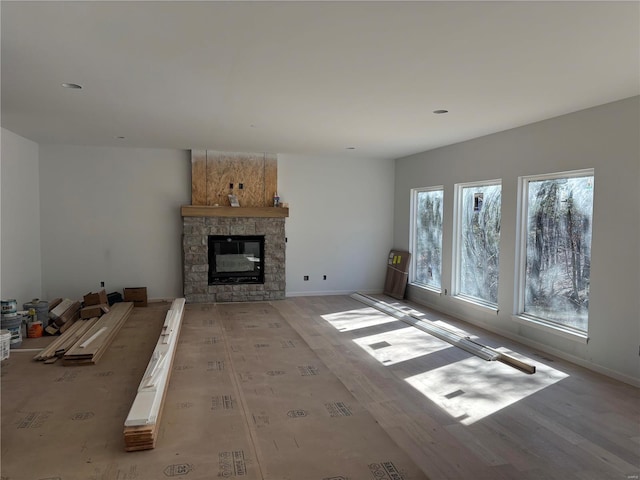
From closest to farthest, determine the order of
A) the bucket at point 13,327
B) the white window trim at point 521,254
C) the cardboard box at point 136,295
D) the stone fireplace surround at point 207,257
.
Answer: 1. the bucket at point 13,327
2. the white window trim at point 521,254
3. the cardboard box at point 136,295
4. the stone fireplace surround at point 207,257

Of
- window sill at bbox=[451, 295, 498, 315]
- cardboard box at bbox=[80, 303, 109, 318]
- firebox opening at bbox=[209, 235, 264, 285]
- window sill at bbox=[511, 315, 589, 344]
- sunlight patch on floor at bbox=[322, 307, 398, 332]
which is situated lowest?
sunlight patch on floor at bbox=[322, 307, 398, 332]

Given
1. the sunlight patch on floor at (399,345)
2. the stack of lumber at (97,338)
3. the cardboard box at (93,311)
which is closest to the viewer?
the stack of lumber at (97,338)

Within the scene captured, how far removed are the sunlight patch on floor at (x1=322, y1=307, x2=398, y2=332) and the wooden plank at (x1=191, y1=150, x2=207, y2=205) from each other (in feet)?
10.1

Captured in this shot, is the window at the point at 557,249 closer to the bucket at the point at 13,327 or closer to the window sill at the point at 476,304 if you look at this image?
the window sill at the point at 476,304

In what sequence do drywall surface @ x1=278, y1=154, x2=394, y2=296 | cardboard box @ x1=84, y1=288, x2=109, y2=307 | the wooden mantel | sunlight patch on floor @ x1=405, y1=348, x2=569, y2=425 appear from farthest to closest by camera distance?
drywall surface @ x1=278, y1=154, x2=394, y2=296 < the wooden mantel < cardboard box @ x1=84, y1=288, x2=109, y2=307 < sunlight patch on floor @ x1=405, y1=348, x2=569, y2=425

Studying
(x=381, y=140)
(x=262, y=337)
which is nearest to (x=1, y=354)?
(x=262, y=337)

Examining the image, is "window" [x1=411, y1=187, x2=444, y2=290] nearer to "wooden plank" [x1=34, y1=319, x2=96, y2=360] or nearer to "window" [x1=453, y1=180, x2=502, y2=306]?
"window" [x1=453, y1=180, x2=502, y2=306]

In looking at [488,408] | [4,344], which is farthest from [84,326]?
[488,408]

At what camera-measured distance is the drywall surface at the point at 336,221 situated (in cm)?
845

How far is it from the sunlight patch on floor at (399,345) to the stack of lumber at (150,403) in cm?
220

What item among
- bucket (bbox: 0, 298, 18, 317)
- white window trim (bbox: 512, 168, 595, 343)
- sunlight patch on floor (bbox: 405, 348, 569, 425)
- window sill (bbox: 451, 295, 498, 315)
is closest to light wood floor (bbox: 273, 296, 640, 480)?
sunlight patch on floor (bbox: 405, 348, 569, 425)

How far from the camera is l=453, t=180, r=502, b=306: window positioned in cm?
620

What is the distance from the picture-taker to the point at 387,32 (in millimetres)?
2744

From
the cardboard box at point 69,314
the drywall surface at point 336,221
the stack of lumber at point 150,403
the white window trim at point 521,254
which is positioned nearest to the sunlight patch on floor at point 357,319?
the drywall surface at point 336,221
